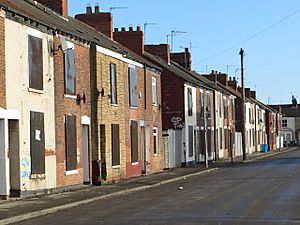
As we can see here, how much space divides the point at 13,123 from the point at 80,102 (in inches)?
232

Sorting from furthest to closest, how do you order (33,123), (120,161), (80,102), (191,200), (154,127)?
1. (154,127)
2. (120,161)
3. (80,102)
4. (33,123)
5. (191,200)

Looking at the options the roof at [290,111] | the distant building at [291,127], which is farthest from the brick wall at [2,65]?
the roof at [290,111]

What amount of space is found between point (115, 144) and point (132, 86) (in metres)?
4.38

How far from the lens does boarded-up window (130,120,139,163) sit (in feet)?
114

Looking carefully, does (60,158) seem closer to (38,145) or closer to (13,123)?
(38,145)

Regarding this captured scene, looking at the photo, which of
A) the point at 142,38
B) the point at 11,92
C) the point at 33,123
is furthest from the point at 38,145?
the point at 142,38

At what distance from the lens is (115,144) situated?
3155 centimetres

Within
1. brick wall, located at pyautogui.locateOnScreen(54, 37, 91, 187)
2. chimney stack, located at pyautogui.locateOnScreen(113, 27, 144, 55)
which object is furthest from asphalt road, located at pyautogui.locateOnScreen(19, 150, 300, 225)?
chimney stack, located at pyautogui.locateOnScreen(113, 27, 144, 55)

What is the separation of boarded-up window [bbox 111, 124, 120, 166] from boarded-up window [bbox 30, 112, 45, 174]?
7.93 meters

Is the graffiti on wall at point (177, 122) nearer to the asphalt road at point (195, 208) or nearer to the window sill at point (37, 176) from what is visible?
the asphalt road at point (195, 208)

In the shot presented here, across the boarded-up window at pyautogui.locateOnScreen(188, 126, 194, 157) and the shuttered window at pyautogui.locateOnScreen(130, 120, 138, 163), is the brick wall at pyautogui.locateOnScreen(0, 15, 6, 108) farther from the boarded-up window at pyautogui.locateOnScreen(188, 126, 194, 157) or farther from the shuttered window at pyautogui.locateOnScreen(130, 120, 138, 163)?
the boarded-up window at pyautogui.locateOnScreen(188, 126, 194, 157)

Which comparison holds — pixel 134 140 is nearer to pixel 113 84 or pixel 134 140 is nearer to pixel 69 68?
pixel 113 84

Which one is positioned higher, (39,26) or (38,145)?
(39,26)

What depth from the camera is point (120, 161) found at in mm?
32312
